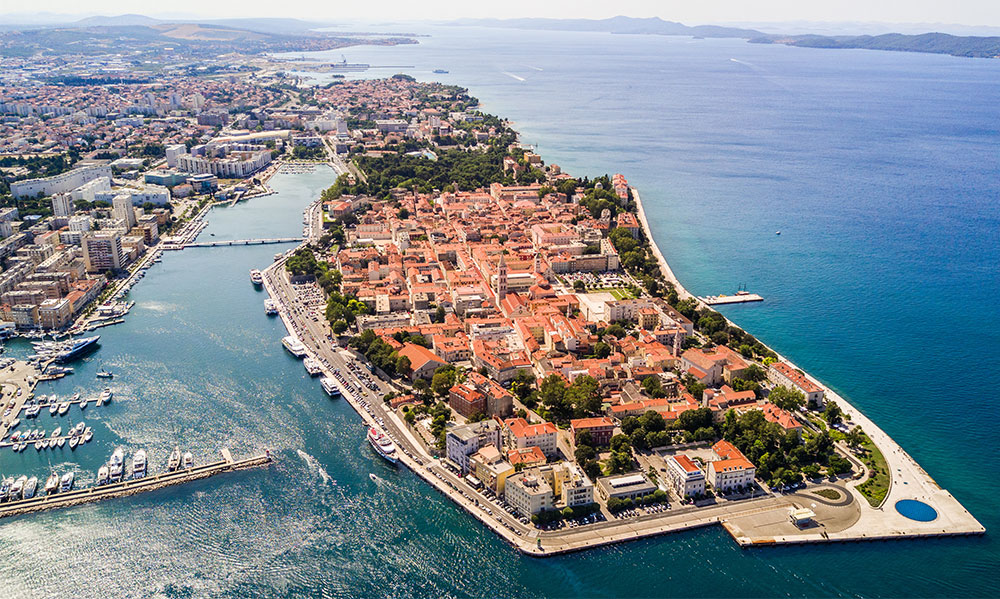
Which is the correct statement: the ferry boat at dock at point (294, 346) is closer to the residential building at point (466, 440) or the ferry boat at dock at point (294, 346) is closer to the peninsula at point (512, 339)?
the peninsula at point (512, 339)

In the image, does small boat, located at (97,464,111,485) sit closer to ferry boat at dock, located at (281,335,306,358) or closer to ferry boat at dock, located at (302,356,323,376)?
ferry boat at dock, located at (302,356,323,376)

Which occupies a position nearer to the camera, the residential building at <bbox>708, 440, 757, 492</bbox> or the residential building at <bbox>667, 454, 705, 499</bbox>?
the residential building at <bbox>667, 454, 705, 499</bbox>

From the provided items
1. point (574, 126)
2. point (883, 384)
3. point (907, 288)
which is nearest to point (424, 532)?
point (883, 384)

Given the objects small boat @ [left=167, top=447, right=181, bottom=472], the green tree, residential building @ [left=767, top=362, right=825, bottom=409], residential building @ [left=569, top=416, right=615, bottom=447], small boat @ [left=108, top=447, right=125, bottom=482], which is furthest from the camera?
residential building @ [left=767, top=362, right=825, bottom=409]

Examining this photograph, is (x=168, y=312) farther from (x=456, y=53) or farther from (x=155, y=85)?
(x=456, y=53)

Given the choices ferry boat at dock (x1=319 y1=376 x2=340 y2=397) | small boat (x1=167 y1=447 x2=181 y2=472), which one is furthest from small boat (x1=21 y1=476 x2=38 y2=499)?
ferry boat at dock (x1=319 y1=376 x2=340 y2=397)

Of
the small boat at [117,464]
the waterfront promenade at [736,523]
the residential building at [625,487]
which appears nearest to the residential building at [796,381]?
the waterfront promenade at [736,523]

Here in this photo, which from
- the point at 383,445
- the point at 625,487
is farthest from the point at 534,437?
the point at 383,445

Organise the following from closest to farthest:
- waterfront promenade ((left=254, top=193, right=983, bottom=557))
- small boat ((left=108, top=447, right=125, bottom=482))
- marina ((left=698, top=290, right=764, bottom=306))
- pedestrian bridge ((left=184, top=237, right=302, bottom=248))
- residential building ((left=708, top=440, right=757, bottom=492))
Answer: waterfront promenade ((left=254, top=193, right=983, bottom=557)) < residential building ((left=708, top=440, right=757, bottom=492)) < small boat ((left=108, top=447, right=125, bottom=482)) < marina ((left=698, top=290, right=764, bottom=306)) < pedestrian bridge ((left=184, top=237, right=302, bottom=248))
